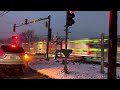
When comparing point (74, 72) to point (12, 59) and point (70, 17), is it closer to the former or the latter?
point (70, 17)

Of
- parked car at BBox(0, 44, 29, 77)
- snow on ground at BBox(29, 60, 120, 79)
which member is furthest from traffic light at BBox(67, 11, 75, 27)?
parked car at BBox(0, 44, 29, 77)

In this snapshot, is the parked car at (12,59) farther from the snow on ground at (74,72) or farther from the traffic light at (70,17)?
Result: the traffic light at (70,17)

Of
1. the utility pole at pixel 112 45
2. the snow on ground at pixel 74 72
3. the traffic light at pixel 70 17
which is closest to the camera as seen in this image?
the utility pole at pixel 112 45

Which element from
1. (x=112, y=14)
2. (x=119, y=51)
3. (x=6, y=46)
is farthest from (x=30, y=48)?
(x=112, y=14)

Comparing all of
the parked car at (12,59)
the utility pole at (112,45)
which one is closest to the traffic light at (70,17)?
the parked car at (12,59)

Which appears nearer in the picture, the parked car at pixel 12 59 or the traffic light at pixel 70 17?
the parked car at pixel 12 59

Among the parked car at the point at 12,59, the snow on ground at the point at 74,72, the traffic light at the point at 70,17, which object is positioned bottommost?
the snow on ground at the point at 74,72

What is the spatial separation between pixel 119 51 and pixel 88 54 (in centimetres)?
651

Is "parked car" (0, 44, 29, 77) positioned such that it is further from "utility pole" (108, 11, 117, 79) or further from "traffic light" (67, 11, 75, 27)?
"utility pole" (108, 11, 117, 79)

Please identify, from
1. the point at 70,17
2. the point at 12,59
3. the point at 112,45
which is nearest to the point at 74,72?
the point at 70,17

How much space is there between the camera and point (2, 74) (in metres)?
16.5
